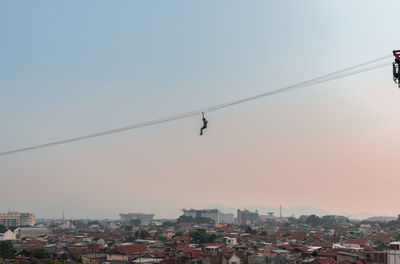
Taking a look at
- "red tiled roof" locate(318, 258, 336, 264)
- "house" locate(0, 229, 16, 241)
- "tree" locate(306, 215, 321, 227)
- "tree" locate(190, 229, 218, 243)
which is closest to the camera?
"red tiled roof" locate(318, 258, 336, 264)

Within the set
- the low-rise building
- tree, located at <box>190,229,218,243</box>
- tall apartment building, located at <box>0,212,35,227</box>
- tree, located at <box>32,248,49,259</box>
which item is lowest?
tall apartment building, located at <box>0,212,35,227</box>

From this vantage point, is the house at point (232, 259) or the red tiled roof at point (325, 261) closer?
the red tiled roof at point (325, 261)

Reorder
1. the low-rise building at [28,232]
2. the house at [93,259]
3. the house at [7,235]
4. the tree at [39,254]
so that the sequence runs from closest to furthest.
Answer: the house at [93,259]
the tree at [39,254]
the house at [7,235]
the low-rise building at [28,232]

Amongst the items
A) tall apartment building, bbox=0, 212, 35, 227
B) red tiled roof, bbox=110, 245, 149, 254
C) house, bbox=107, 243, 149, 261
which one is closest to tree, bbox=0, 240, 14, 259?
house, bbox=107, 243, 149, 261

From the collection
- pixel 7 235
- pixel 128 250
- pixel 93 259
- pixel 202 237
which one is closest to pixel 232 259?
pixel 128 250

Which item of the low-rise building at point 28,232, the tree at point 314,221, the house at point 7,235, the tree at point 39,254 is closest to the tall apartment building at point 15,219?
the low-rise building at point 28,232

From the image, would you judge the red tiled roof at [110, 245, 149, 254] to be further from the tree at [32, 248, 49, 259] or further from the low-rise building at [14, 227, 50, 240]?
the low-rise building at [14, 227, 50, 240]

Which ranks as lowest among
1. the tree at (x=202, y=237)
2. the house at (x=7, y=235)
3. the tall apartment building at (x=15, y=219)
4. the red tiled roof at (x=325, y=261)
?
the tall apartment building at (x=15, y=219)

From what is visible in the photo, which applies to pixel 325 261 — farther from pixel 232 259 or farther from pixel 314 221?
pixel 314 221

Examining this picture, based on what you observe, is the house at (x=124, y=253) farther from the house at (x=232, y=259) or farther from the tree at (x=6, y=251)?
the tree at (x=6, y=251)
